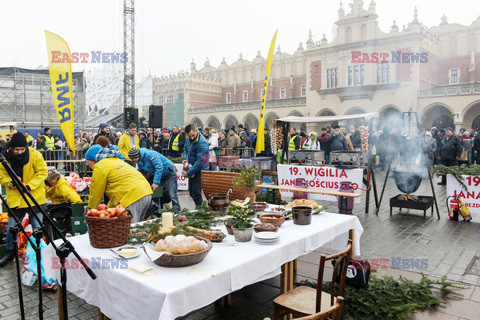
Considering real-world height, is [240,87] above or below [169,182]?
above

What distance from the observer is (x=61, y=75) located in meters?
8.40

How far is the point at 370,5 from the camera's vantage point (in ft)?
104

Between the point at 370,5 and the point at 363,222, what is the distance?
99.1 feet

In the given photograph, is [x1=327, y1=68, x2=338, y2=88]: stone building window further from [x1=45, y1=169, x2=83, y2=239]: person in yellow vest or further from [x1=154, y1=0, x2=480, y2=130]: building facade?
[x1=45, y1=169, x2=83, y2=239]: person in yellow vest

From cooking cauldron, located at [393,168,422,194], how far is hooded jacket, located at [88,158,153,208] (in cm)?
583

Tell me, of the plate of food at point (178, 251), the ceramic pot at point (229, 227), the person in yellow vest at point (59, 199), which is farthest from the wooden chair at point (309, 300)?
the person in yellow vest at point (59, 199)

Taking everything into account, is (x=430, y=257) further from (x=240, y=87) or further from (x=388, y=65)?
(x=240, y=87)

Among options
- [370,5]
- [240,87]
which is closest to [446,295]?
[370,5]

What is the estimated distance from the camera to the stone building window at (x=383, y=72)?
30344 millimetres

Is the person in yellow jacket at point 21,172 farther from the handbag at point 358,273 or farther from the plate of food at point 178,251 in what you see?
the handbag at point 358,273

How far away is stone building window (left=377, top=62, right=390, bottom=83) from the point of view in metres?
30.3

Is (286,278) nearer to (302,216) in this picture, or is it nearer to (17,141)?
(302,216)

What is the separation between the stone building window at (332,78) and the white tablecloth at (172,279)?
1283 inches

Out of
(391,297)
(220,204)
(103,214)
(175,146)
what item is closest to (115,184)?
(220,204)
